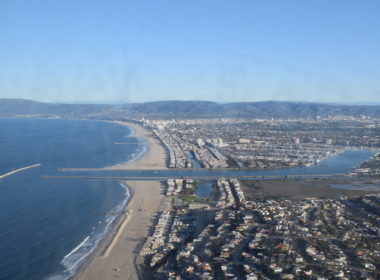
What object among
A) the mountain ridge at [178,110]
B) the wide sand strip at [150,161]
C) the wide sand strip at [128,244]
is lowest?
the wide sand strip at [128,244]

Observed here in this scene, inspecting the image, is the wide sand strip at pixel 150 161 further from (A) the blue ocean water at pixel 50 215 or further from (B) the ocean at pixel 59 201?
(A) the blue ocean water at pixel 50 215

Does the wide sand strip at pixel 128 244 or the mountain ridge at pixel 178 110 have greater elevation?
the mountain ridge at pixel 178 110

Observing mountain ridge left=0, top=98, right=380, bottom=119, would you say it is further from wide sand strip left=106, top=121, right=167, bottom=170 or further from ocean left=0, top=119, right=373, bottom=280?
ocean left=0, top=119, right=373, bottom=280

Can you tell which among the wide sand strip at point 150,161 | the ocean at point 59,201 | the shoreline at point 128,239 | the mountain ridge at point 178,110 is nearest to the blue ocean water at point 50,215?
the ocean at point 59,201

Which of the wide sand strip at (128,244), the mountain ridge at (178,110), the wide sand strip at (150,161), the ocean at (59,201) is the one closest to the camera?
the wide sand strip at (128,244)

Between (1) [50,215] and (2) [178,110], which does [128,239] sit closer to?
(1) [50,215]

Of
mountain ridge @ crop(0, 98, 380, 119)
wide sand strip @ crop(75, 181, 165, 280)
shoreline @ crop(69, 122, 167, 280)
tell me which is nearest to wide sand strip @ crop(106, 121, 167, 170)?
shoreline @ crop(69, 122, 167, 280)

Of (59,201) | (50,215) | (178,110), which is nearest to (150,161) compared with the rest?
(59,201)

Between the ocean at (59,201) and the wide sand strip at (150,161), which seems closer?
the ocean at (59,201)
